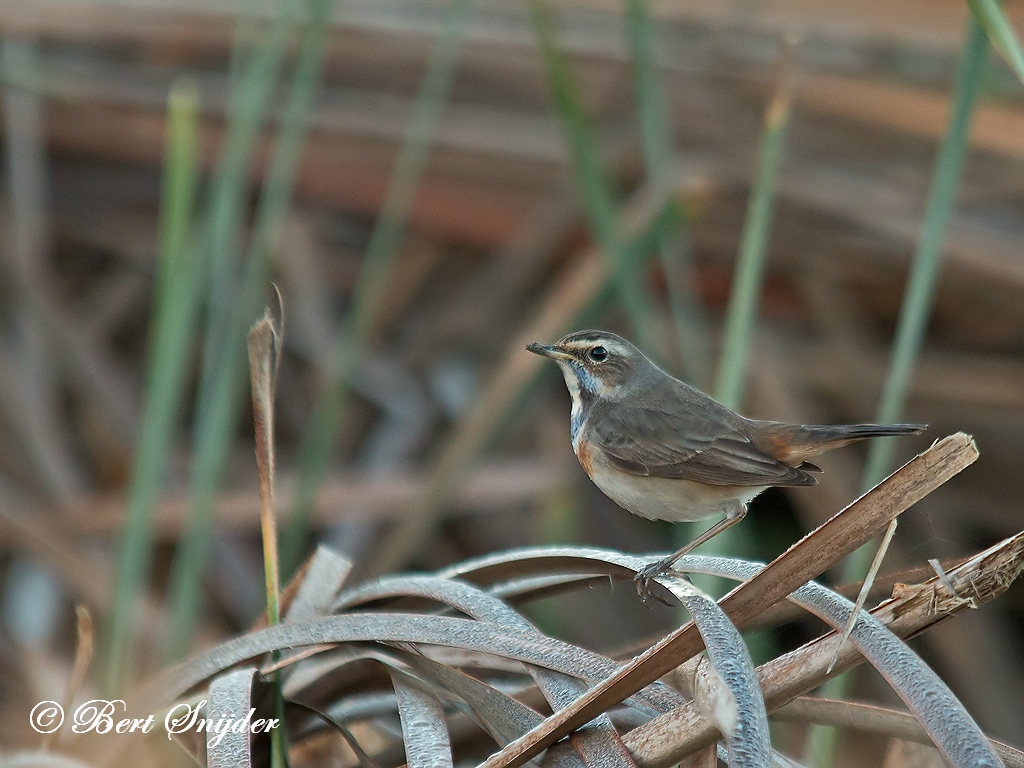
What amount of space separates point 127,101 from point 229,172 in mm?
2579

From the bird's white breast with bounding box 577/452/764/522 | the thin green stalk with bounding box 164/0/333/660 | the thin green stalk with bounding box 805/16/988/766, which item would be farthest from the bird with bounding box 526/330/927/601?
the thin green stalk with bounding box 164/0/333/660

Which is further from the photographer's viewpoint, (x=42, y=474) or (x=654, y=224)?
(x=42, y=474)

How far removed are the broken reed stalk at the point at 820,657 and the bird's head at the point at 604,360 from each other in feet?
5.29

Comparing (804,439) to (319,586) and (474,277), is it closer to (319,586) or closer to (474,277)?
(319,586)

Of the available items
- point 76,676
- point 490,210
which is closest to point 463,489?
point 490,210

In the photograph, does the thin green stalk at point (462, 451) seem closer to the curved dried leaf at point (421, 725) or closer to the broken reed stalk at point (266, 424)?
the broken reed stalk at point (266, 424)

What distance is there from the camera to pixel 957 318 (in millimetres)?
4289

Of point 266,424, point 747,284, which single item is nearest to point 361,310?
point 747,284

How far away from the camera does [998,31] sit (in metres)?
1.57

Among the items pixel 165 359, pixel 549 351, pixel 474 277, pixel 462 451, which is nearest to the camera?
pixel 165 359

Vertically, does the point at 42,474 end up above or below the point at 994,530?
above

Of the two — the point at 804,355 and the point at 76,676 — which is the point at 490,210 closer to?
the point at 804,355

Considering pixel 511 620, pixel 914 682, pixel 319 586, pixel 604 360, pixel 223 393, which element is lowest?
pixel 914 682

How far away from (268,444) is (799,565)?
0.77m
